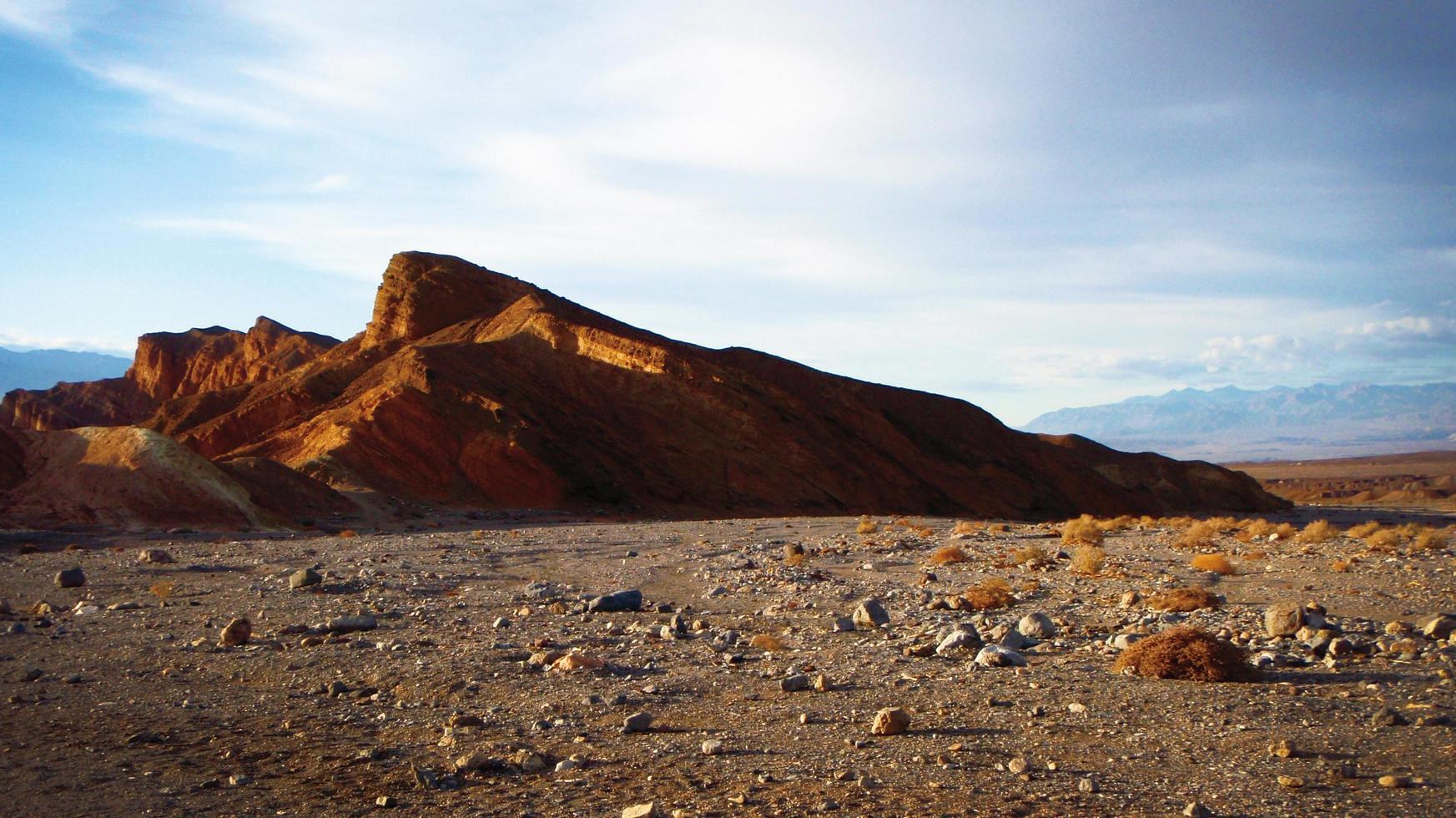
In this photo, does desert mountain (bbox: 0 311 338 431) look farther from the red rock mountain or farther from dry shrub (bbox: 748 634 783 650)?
dry shrub (bbox: 748 634 783 650)

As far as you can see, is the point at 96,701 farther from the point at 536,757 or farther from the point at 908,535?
the point at 908,535

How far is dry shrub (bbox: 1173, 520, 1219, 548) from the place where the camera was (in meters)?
20.1

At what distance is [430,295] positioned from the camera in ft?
221

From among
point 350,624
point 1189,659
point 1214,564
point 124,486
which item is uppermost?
point 124,486

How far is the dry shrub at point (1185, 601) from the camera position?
12.6 meters

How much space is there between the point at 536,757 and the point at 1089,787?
143 inches

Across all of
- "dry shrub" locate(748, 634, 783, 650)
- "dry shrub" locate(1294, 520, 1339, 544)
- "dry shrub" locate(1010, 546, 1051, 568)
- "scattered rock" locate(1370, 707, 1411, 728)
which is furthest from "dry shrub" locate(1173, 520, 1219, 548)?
"scattered rock" locate(1370, 707, 1411, 728)

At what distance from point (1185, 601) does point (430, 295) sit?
60318 mm

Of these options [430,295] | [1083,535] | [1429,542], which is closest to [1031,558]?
[1083,535]

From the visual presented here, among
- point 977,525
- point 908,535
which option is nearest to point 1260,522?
point 977,525

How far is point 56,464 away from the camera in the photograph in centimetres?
3550

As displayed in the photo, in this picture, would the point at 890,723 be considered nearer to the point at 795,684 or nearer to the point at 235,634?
the point at 795,684

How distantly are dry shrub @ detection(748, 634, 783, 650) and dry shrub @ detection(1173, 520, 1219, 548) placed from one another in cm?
1161

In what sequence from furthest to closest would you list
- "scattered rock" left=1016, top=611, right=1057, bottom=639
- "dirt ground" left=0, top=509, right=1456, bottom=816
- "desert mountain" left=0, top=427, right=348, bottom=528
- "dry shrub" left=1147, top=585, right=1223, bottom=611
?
"desert mountain" left=0, top=427, right=348, bottom=528 → "dry shrub" left=1147, top=585, right=1223, bottom=611 → "scattered rock" left=1016, top=611, right=1057, bottom=639 → "dirt ground" left=0, top=509, right=1456, bottom=816
